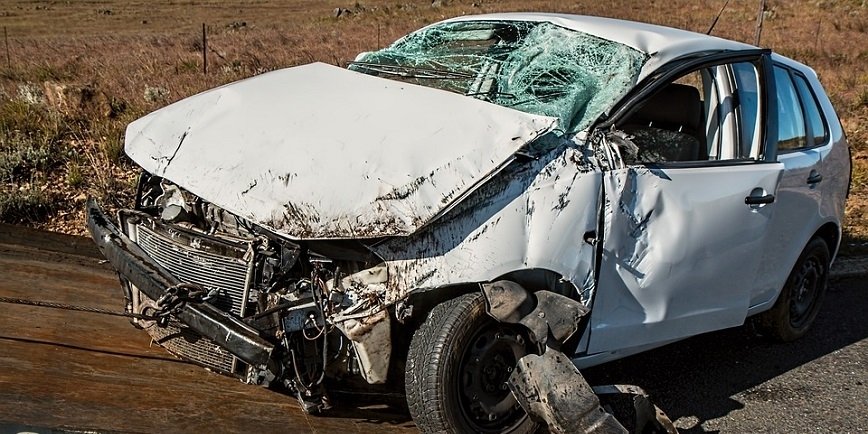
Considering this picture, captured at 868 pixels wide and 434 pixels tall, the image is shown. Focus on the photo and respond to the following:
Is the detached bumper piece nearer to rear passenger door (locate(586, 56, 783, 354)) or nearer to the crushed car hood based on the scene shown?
rear passenger door (locate(586, 56, 783, 354))

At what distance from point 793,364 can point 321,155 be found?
136 inches

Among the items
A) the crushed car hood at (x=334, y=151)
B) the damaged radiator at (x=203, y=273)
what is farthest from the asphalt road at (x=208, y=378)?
the crushed car hood at (x=334, y=151)

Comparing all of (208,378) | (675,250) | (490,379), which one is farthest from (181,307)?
(675,250)

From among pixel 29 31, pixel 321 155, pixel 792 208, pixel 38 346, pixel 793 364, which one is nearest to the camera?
pixel 321 155

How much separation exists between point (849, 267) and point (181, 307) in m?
5.90

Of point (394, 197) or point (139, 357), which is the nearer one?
point (394, 197)

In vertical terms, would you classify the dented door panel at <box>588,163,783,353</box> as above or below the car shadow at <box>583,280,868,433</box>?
above

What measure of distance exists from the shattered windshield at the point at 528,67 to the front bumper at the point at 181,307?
1.64m

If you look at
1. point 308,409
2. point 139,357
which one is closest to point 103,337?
point 139,357

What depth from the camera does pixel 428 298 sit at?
136 inches

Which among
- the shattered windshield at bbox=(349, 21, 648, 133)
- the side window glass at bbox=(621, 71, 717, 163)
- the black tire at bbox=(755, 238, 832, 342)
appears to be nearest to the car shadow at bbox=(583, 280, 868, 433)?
the black tire at bbox=(755, 238, 832, 342)

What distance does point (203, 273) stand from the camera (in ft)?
11.7

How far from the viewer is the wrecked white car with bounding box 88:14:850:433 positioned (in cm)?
327

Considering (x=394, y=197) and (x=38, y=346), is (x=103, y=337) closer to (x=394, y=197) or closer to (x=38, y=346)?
(x=38, y=346)
